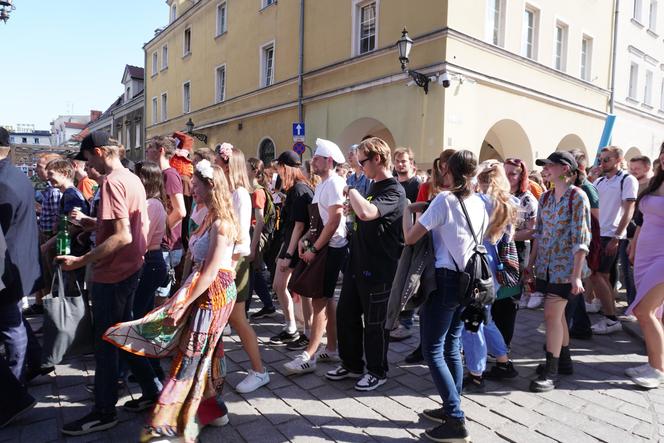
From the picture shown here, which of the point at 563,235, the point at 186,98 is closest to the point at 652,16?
the point at 563,235

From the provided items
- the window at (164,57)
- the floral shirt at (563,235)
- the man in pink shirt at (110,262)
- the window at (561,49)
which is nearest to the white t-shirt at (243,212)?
the man in pink shirt at (110,262)

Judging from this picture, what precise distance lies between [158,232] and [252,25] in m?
16.8

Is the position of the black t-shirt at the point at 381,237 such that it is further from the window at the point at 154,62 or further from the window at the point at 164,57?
the window at the point at 154,62

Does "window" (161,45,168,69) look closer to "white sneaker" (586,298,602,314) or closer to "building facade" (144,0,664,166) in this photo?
"building facade" (144,0,664,166)

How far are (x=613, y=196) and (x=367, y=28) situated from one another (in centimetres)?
962

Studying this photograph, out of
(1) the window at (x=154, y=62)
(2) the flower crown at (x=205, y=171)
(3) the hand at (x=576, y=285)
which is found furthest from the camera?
(1) the window at (x=154, y=62)

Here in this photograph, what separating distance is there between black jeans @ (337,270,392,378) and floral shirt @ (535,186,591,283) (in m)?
1.39

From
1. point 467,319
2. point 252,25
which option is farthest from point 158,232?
point 252,25

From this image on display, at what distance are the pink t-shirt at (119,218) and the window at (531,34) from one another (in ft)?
43.9

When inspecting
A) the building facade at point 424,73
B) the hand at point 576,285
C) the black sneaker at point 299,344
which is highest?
the building facade at point 424,73

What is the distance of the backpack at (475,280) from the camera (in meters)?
2.80

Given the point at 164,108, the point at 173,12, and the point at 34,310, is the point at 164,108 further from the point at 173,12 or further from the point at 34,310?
the point at 34,310

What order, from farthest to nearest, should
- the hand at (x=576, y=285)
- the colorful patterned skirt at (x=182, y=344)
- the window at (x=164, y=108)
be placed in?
the window at (x=164, y=108) < the hand at (x=576, y=285) < the colorful patterned skirt at (x=182, y=344)

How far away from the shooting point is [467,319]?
3031 mm
